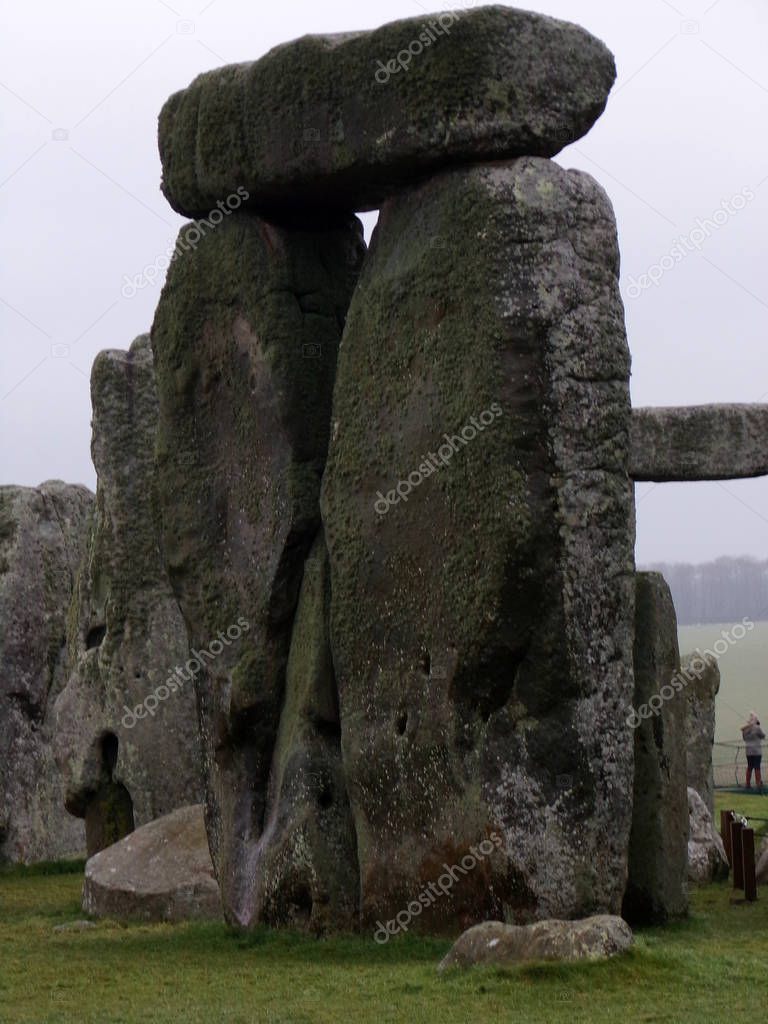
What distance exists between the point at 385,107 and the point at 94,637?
6.16 meters

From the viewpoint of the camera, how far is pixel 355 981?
29.6 feet

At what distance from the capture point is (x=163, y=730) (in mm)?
14516

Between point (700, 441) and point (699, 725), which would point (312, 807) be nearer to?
point (700, 441)

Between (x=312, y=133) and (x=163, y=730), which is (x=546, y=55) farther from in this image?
(x=163, y=730)

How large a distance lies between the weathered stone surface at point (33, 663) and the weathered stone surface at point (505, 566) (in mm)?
6848

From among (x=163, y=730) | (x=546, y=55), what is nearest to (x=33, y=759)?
(x=163, y=730)

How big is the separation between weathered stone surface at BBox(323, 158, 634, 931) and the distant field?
20.7 meters

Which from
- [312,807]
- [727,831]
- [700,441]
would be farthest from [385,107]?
[727,831]

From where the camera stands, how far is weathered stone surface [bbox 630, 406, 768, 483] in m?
14.9

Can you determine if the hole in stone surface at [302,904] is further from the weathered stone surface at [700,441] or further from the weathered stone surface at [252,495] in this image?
the weathered stone surface at [700,441]

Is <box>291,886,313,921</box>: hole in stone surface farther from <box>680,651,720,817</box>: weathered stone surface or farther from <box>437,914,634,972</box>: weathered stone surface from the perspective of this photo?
<box>680,651,720,817</box>: weathered stone surface

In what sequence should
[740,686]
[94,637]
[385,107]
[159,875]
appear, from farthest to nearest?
[740,686] → [94,637] → [159,875] → [385,107]

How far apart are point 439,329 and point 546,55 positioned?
138cm

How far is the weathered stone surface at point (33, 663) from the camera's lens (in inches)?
653
